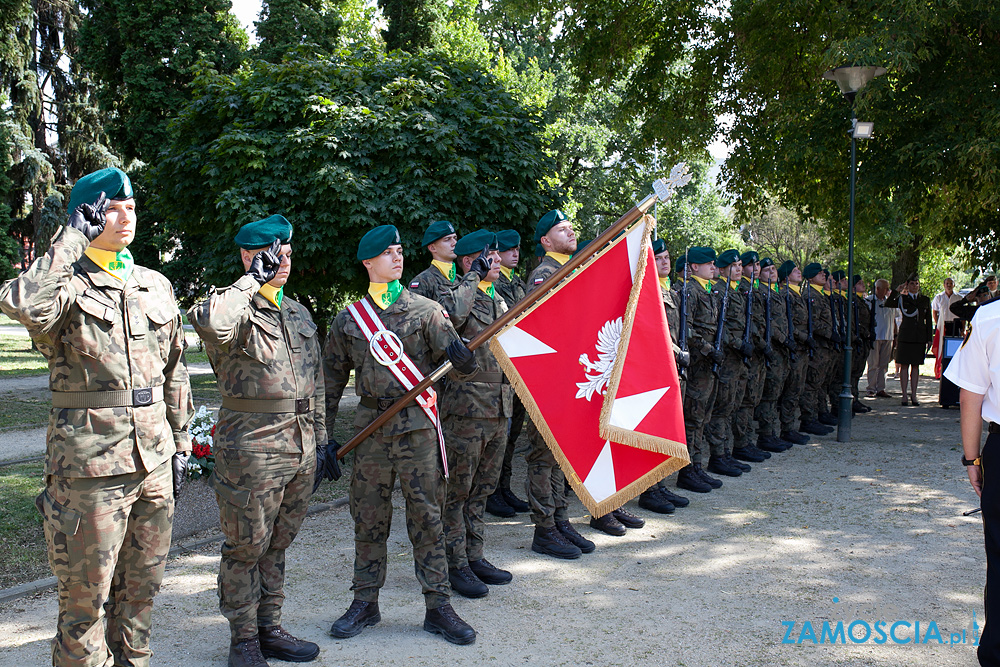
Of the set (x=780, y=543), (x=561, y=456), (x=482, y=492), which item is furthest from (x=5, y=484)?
(x=780, y=543)

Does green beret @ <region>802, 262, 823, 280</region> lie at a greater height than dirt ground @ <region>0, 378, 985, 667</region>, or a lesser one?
greater

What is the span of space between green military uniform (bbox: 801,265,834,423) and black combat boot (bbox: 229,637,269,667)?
8.65 metres

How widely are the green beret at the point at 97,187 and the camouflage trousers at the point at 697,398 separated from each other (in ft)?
18.1

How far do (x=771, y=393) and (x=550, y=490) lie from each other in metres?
4.87

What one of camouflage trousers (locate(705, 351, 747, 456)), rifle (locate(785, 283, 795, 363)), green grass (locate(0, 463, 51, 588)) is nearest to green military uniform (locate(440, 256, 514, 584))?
green grass (locate(0, 463, 51, 588))

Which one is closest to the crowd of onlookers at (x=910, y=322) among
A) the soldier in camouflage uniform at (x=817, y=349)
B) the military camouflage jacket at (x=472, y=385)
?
the soldier in camouflage uniform at (x=817, y=349)

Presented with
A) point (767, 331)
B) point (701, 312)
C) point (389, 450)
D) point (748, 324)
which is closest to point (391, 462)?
point (389, 450)

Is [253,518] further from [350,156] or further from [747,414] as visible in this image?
[747,414]

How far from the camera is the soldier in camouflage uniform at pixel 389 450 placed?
13.7 feet

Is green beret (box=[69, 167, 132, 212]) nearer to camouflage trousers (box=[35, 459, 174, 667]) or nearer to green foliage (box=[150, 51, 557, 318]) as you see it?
camouflage trousers (box=[35, 459, 174, 667])

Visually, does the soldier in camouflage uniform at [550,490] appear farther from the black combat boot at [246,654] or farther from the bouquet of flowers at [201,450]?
the bouquet of flowers at [201,450]

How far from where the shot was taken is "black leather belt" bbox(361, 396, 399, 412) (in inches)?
167

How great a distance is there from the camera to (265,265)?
3.73m

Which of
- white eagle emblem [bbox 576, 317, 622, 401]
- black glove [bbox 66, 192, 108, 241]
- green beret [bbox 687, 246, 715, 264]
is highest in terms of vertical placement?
green beret [bbox 687, 246, 715, 264]
